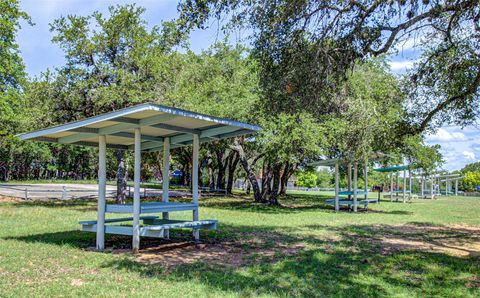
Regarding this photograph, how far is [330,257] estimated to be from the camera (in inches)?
303

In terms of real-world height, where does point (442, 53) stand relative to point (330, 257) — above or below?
above

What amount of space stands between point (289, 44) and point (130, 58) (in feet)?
36.4

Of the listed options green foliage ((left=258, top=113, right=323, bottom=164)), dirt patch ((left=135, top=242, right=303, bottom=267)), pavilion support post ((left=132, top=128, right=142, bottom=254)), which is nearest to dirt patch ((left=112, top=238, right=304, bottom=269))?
dirt patch ((left=135, top=242, right=303, bottom=267))

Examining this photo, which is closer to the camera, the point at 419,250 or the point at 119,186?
the point at 419,250

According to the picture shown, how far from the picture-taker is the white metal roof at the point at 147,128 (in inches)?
294

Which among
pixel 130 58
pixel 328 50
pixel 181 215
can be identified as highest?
pixel 130 58

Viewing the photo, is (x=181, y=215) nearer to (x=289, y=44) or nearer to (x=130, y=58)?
(x=130, y=58)

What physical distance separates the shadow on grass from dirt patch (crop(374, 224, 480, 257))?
0.09 ft

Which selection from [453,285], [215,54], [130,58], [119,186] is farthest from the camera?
[215,54]

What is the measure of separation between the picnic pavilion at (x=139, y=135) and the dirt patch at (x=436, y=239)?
454 centimetres

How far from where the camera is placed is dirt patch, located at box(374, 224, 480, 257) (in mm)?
9042

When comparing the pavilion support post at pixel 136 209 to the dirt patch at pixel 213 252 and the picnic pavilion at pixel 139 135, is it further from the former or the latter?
the dirt patch at pixel 213 252

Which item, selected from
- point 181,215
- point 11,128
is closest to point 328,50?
point 181,215

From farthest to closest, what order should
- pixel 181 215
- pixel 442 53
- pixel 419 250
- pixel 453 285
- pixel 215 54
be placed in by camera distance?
pixel 215 54, pixel 181 215, pixel 442 53, pixel 419 250, pixel 453 285
